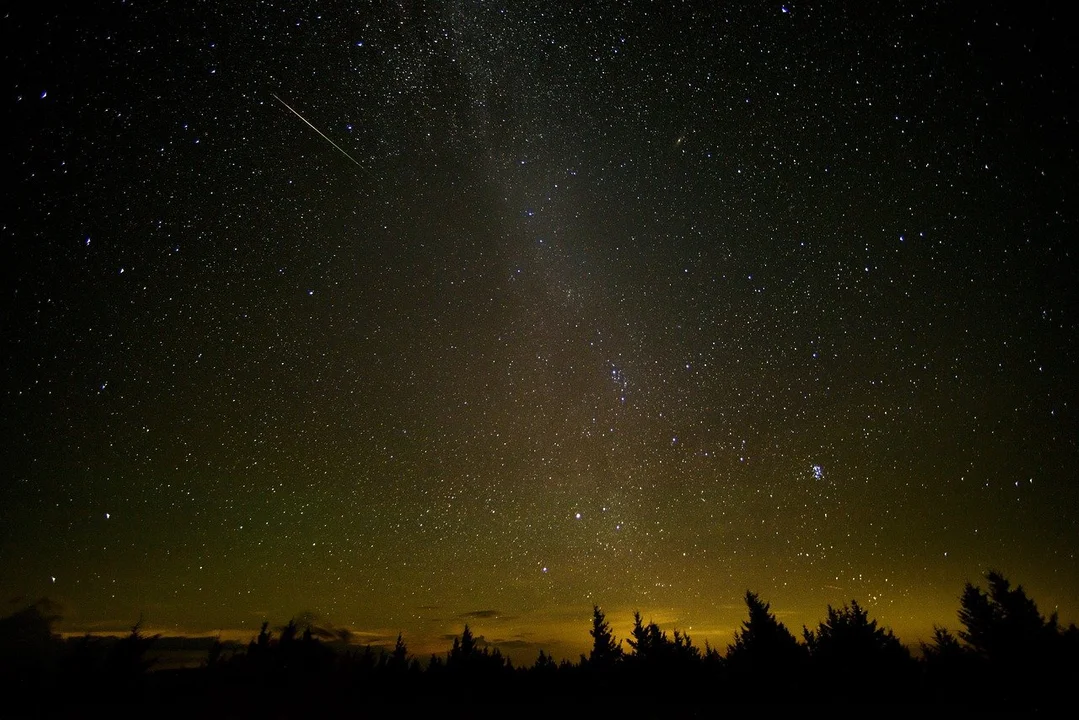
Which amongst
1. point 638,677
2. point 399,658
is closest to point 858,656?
point 638,677

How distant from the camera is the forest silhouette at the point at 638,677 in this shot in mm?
17016

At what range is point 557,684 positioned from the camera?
29344 millimetres

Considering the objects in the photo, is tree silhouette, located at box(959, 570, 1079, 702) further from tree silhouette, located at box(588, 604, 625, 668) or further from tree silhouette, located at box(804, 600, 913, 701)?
tree silhouette, located at box(588, 604, 625, 668)

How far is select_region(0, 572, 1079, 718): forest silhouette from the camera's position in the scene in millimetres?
17016

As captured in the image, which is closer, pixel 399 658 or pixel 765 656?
pixel 765 656

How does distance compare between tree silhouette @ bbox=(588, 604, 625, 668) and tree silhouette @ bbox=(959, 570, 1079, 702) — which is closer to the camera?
tree silhouette @ bbox=(959, 570, 1079, 702)

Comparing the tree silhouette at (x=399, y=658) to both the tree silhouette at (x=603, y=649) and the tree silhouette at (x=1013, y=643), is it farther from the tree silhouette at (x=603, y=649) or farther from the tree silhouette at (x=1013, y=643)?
the tree silhouette at (x=1013, y=643)

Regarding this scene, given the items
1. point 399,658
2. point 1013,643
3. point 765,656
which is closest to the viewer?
point 1013,643

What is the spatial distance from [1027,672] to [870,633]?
534cm

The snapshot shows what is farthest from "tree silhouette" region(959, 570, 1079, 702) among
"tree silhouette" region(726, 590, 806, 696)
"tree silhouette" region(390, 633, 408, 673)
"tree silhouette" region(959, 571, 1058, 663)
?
"tree silhouette" region(390, 633, 408, 673)

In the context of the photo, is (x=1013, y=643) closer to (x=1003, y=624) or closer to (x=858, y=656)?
(x=1003, y=624)

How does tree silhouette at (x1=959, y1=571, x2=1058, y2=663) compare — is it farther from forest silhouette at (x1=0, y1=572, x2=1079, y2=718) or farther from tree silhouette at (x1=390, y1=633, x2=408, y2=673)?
tree silhouette at (x1=390, y1=633, x2=408, y2=673)

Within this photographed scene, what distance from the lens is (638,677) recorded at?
2684 centimetres

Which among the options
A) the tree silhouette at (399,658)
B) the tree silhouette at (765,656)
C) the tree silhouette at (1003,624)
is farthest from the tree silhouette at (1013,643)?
the tree silhouette at (399,658)
